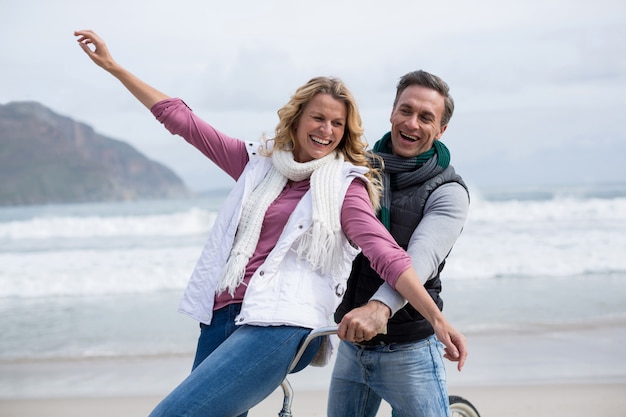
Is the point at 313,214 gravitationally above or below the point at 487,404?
above

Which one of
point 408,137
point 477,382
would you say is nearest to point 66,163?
point 477,382

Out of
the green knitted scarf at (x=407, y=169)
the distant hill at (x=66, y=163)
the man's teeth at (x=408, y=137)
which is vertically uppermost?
the distant hill at (x=66, y=163)

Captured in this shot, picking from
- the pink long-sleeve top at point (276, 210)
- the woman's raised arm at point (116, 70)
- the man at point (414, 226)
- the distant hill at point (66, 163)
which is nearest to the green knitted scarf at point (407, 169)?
the man at point (414, 226)

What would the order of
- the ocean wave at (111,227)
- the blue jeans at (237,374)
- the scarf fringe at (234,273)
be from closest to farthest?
the blue jeans at (237,374) < the scarf fringe at (234,273) < the ocean wave at (111,227)

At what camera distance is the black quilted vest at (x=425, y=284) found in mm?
2307

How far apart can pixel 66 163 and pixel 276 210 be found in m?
40.2

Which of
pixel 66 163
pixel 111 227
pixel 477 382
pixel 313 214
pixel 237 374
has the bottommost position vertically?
pixel 237 374

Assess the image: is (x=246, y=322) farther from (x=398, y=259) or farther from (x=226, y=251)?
(x=398, y=259)

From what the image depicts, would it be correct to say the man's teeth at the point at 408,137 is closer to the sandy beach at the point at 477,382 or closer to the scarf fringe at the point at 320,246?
the scarf fringe at the point at 320,246

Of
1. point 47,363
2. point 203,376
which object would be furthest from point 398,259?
point 47,363

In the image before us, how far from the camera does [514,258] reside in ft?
33.6

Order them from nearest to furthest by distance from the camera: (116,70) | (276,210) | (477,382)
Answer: (276,210) → (116,70) → (477,382)

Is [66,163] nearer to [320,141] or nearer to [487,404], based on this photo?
[487,404]

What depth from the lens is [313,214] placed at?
2086mm
